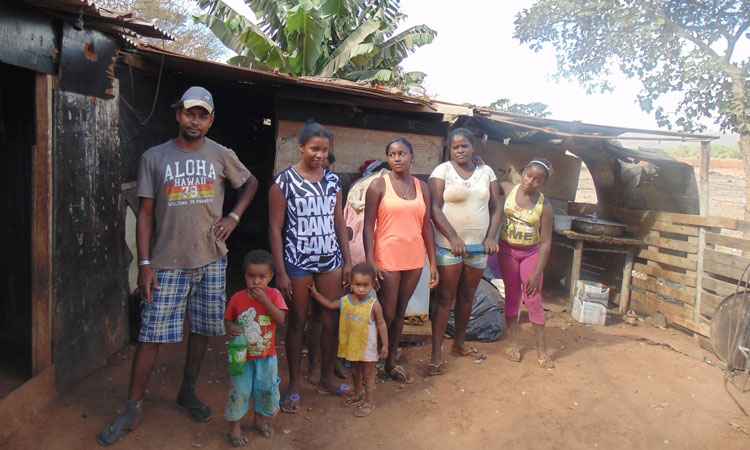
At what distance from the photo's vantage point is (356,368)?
11.8 ft

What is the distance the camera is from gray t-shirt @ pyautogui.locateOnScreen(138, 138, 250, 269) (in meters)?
2.89

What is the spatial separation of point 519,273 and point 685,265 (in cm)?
320

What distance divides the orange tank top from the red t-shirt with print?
0.94 m

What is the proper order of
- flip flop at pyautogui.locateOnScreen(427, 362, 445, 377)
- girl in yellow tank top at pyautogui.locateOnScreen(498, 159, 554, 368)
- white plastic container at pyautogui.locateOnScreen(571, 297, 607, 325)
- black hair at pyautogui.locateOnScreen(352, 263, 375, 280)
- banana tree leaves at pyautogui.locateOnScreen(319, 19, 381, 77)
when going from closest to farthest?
black hair at pyautogui.locateOnScreen(352, 263, 375, 280), flip flop at pyautogui.locateOnScreen(427, 362, 445, 377), girl in yellow tank top at pyautogui.locateOnScreen(498, 159, 554, 368), white plastic container at pyautogui.locateOnScreen(571, 297, 607, 325), banana tree leaves at pyautogui.locateOnScreen(319, 19, 381, 77)

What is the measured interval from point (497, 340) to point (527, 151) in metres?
3.41

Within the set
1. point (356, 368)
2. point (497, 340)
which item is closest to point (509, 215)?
point (497, 340)

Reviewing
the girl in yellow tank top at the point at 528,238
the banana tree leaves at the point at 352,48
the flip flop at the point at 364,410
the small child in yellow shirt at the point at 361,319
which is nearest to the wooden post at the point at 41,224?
the small child in yellow shirt at the point at 361,319

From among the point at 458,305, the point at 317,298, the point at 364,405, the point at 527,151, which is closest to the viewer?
the point at 317,298

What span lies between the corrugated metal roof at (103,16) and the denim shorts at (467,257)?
2.63 meters

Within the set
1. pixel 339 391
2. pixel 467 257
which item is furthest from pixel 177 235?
pixel 467 257

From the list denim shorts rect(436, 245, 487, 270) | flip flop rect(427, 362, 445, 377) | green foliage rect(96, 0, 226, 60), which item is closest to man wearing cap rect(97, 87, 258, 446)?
denim shorts rect(436, 245, 487, 270)

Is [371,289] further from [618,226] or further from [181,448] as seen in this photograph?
[618,226]

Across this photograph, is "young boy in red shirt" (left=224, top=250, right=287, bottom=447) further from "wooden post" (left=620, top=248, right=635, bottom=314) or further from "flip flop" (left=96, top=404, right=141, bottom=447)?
"wooden post" (left=620, top=248, right=635, bottom=314)

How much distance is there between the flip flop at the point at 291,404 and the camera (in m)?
3.44
